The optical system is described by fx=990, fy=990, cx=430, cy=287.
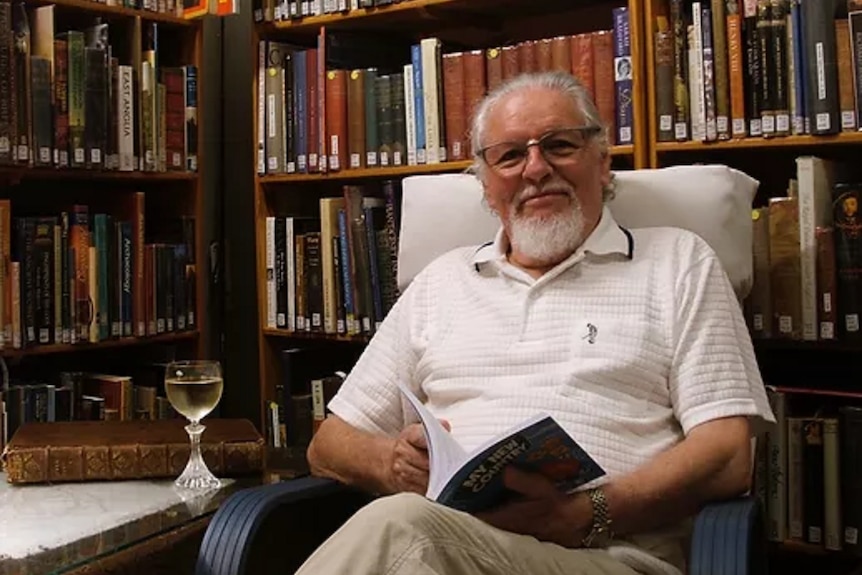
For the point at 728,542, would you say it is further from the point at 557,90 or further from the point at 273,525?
the point at 557,90

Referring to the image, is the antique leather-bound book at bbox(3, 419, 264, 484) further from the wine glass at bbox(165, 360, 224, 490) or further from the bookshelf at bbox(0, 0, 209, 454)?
the bookshelf at bbox(0, 0, 209, 454)

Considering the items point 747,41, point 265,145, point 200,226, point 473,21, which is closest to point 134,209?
point 200,226

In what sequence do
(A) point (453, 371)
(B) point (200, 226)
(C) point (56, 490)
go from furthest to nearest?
1. (B) point (200, 226)
2. (A) point (453, 371)
3. (C) point (56, 490)

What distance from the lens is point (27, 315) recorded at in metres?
2.44

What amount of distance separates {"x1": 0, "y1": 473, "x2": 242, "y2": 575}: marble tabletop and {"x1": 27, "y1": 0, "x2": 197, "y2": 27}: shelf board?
4.58 ft

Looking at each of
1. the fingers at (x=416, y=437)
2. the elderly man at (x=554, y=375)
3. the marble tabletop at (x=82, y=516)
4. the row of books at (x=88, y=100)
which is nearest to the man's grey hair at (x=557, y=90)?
the elderly man at (x=554, y=375)

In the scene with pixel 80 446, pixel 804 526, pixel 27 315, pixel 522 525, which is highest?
pixel 27 315

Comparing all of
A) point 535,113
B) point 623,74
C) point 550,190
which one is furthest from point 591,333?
point 623,74

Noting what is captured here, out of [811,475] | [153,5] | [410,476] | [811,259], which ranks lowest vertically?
[811,475]

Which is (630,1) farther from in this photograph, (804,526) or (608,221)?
(804,526)

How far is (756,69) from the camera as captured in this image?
2.02m

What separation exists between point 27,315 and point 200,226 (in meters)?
0.59

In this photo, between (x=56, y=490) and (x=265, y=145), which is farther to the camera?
(x=265, y=145)

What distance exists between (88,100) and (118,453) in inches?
49.3
